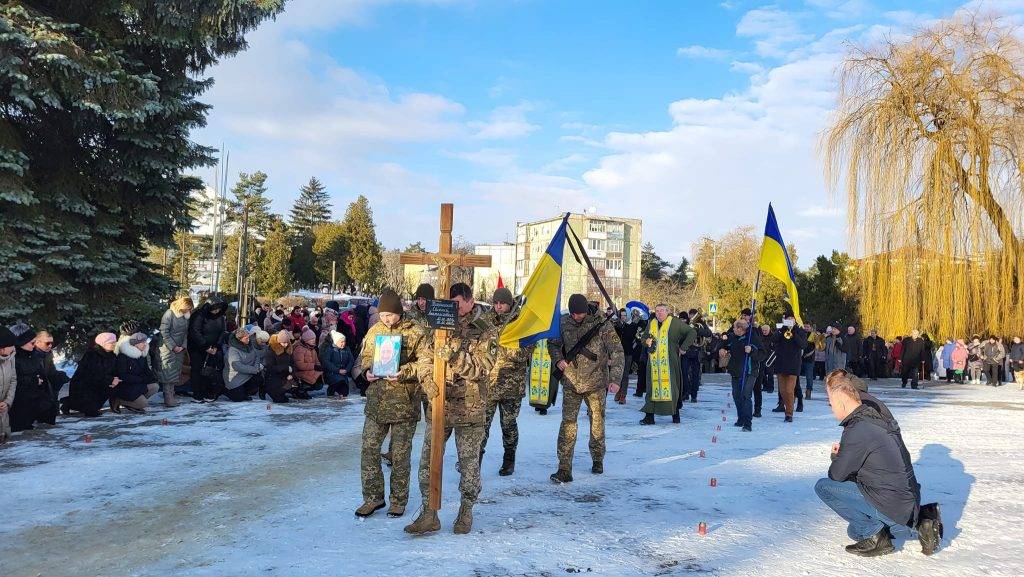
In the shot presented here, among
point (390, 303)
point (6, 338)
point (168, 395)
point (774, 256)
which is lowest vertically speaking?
point (168, 395)

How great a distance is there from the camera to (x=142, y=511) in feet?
19.1

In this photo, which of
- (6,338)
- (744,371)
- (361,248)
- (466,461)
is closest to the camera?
(466,461)

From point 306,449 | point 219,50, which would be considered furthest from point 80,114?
point 306,449

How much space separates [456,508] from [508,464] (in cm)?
149

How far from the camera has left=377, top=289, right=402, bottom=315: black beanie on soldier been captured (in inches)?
218

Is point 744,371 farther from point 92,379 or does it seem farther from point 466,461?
point 92,379

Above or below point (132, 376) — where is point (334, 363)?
above

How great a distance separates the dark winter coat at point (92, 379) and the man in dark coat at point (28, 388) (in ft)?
2.40

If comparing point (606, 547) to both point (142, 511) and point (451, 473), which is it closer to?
point (451, 473)

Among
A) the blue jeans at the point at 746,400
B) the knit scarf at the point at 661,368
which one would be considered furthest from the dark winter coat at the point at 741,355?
the knit scarf at the point at 661,368

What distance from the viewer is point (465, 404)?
5.60 m

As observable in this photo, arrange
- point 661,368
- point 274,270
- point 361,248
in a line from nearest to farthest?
1. point 661,368
2. point 274,270
3. point 361,248

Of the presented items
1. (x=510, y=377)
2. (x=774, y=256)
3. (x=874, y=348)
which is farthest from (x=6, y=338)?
(x=874, y=348)

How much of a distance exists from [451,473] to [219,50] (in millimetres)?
10480
